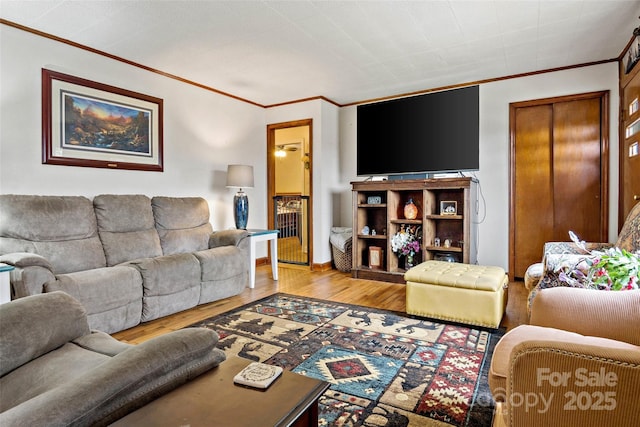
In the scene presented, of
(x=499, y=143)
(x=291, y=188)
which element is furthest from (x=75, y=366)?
(x=291, y=188)

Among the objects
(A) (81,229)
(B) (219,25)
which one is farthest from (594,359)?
(A) (81,229)

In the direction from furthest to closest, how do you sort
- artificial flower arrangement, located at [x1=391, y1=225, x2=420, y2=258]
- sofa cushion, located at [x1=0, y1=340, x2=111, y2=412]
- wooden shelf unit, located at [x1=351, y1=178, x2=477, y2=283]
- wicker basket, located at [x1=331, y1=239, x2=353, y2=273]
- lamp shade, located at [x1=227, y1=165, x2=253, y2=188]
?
wicker basket, located at [x1=331, y1=239, x2=353, y2=273] < lamp shade, located at [x1=227, y1=165, x2=253, y2=188] < artificial flower arrangement, located at [x1=391, y1=225, x2=420, y2=258] < wooden shelf unit, located at [x1=351, y1=178, x2=477, y2=283] < sofa cushion, located at [x1=0, y1=340, x2=111, y2=412]

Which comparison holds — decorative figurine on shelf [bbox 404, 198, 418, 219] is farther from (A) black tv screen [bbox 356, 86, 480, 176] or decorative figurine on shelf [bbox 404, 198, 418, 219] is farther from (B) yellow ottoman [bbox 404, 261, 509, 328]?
(B) yellow ottoman [bbox 404, 261, 509, 328]

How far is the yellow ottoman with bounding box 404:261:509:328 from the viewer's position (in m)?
2.59

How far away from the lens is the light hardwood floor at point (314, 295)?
2.79 m

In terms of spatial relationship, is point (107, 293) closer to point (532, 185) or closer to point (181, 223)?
point (181, 223)

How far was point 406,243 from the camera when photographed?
13.7ft

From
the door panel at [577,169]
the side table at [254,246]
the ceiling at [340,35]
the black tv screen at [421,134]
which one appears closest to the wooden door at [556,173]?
the door panel at [577,169]

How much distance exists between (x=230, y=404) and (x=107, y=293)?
2163mm

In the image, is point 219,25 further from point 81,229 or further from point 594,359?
point 594,359

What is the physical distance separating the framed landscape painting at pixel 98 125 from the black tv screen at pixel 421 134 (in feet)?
8.26

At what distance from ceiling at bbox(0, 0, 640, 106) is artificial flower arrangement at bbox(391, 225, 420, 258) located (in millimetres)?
1865

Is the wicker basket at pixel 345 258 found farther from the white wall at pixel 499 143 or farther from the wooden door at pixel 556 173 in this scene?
the wooden door at pixel 556 173

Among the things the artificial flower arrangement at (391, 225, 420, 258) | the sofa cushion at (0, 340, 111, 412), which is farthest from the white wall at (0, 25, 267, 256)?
the sofa cushion at (0, 340, 111, 412)
